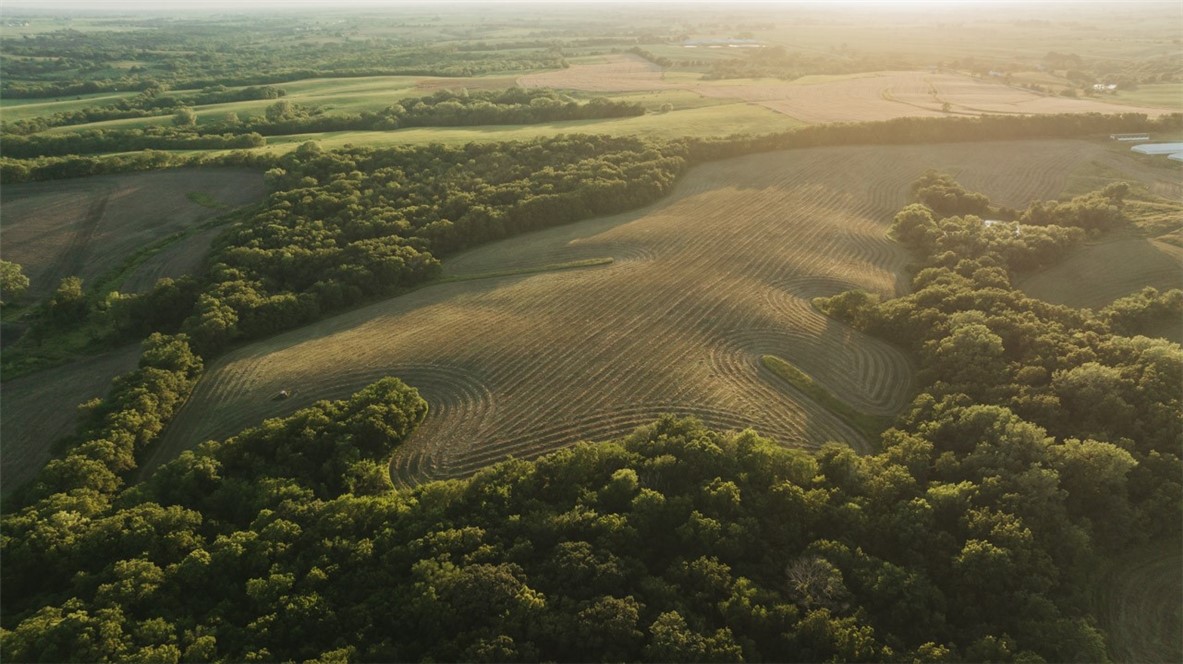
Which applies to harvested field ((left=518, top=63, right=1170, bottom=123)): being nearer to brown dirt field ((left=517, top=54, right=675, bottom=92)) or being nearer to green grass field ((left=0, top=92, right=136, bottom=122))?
brown dirt field ((left=517, top=54, right=675, bottom=92))

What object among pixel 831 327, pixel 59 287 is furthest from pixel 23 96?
pixel 831 327

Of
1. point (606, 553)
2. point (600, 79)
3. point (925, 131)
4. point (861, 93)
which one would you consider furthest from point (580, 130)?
point (606, 553)

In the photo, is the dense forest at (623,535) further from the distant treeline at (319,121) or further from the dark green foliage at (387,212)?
the distant treeline at (319,121)

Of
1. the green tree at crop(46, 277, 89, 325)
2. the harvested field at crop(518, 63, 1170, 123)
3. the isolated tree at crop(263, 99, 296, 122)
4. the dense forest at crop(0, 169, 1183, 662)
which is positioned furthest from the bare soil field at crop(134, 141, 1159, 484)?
the isolated tree at crop(263, 99, 296, 122)

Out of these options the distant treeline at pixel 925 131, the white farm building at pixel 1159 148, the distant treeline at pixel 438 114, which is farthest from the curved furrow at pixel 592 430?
the white farm building at pixel 1159 148

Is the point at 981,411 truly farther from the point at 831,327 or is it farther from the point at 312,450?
the point at 312,450

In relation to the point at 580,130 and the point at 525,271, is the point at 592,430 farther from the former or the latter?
the point at 580,130
